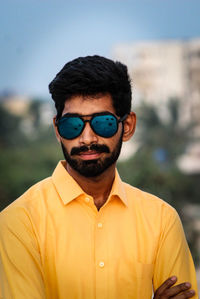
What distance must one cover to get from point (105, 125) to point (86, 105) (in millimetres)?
103

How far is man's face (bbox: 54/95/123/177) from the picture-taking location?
2.04 m

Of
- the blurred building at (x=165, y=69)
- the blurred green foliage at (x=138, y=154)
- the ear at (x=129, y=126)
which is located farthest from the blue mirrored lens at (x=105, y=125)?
the blurred building at (x=165, y=69)

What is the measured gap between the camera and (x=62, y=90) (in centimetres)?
208

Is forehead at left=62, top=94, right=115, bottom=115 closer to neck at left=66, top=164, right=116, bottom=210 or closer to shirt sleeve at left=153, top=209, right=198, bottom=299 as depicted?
neck at left=66, top=164, right=116, bottom=210

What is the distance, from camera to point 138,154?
2505cm

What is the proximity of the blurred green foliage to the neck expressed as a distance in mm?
18627

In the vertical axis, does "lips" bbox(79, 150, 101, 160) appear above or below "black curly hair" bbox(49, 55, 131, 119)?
below

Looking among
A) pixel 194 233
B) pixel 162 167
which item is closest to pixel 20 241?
pixel 194 233

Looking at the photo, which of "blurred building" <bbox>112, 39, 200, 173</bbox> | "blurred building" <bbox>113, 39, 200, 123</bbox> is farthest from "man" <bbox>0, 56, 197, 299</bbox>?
"blurred building" <bbox>113, 39, 200, 123</bbox>

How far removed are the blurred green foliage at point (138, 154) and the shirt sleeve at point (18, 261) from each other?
18899mm

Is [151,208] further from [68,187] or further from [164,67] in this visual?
[164,67]

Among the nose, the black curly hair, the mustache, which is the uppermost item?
the black curly hair

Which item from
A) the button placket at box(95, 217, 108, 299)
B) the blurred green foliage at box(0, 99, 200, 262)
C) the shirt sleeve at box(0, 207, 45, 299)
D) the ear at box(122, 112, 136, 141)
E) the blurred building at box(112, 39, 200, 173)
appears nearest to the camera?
the shirt sleeve at box(0, 207, 45, 299)

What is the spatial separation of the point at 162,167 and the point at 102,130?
928 inches
